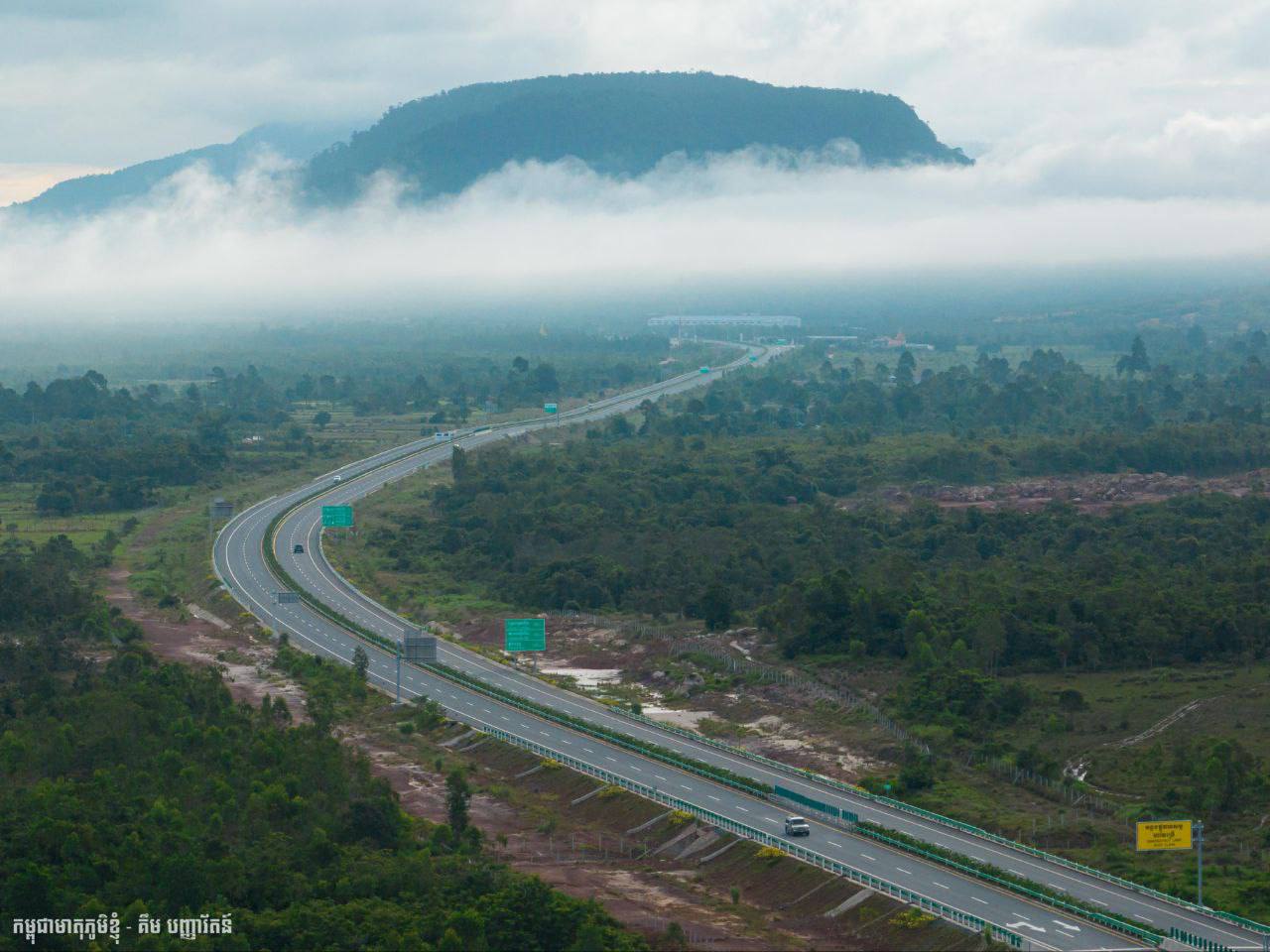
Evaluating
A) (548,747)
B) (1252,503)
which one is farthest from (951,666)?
(1252,503)

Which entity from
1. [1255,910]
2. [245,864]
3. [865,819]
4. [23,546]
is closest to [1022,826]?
[865,819]

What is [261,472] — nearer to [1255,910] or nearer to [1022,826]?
[1022,826]

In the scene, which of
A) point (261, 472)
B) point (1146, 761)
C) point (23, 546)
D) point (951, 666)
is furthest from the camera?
point (261, 472)

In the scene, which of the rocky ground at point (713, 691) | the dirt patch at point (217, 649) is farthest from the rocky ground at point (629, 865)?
the rocky ground at point (713, 691)

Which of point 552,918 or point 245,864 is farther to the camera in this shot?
point 245,864

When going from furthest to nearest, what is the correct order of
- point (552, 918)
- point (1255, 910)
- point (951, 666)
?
point (951, 666) < point (1255, 910) < point (552, 918)

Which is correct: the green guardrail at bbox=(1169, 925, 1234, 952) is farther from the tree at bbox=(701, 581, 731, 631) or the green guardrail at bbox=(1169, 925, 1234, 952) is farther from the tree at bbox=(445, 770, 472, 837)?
the tree at bbox=(701, 581, 731, 631)

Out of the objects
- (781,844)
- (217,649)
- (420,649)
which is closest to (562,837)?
(781,844)

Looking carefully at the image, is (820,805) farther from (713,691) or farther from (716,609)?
(716,609)
